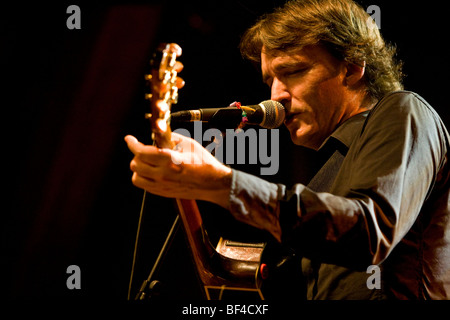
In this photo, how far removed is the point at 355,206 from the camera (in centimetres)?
93

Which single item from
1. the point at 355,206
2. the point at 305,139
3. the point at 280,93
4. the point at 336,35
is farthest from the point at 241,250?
the point at 336,35

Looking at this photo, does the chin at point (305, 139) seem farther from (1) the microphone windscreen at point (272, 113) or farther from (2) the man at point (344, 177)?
(1) the microphone windscreen at point (272, 113)

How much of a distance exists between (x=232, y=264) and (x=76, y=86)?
3.86ft

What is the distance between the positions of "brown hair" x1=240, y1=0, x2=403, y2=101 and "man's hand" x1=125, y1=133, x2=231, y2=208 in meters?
1.13

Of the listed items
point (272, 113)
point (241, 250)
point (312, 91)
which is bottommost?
point (241, 250)

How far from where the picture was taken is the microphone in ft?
4.92

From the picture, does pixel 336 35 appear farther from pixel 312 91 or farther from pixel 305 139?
pixel 305 139

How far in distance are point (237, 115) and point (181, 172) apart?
72 cm

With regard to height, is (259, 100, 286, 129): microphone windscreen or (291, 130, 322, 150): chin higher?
(259, 100, 286, 129): microphone windscreen

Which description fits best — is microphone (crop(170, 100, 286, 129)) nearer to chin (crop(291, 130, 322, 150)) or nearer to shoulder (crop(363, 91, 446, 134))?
chin (crop(291, 130, 322, 150))

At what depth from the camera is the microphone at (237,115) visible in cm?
150

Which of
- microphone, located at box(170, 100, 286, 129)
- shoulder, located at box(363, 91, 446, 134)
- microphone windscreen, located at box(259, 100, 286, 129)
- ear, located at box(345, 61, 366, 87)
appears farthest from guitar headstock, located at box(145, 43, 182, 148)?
ear, located at box(345, 61, 366, 87)

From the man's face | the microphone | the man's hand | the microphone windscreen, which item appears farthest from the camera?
the man's face
